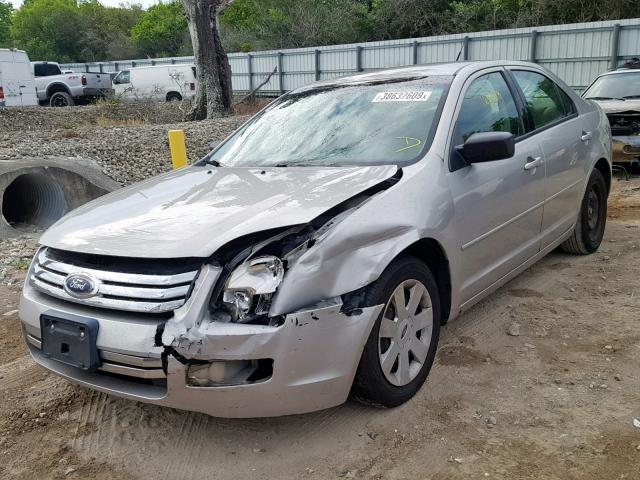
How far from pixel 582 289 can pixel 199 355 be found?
330 cm

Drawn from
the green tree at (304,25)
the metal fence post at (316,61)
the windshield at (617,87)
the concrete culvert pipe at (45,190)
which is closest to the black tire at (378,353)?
the concrete culvert pipe at (45,190)

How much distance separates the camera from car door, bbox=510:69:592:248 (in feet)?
14.4

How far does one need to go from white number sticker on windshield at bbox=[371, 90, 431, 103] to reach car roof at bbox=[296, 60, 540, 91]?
0.83ft

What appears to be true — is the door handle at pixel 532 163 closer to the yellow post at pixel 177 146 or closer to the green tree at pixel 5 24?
the yellow post at pixel 177 146

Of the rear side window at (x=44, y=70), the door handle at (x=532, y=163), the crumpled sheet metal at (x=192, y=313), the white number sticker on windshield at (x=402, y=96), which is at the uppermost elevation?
the rear side window at (x=44, y=70)

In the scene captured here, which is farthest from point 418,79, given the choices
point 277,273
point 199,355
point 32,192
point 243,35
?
point 243,35

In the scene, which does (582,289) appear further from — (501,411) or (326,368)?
(326,368)

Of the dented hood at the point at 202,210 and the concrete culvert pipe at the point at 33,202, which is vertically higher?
the dented hood at the point at 202,210

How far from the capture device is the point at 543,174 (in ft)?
14.0

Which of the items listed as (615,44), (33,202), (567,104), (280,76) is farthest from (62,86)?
(567,104)

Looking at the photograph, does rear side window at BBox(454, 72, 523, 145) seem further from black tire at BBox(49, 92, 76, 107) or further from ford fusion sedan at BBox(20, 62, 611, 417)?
black tire at BBox(49, 92, 76, 107)

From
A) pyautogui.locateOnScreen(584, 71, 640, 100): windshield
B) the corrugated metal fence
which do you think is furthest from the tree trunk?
pyautogui.locateOnScreen(584, 71, 640, 100): windshield

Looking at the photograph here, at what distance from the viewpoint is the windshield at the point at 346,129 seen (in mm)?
3554

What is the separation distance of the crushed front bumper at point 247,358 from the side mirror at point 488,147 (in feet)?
3.83
